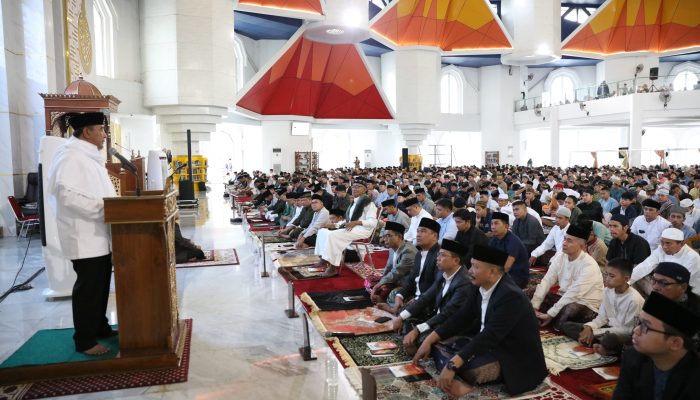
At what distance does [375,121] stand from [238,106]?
267 inches

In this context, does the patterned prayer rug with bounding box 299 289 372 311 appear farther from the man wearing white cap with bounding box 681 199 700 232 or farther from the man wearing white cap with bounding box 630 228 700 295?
the man wearing white cap with bounding box 681 199 700 232

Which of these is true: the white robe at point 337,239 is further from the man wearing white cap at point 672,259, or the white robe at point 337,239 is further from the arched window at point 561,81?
the arched window at point 561,81

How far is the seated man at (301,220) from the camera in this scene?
7.69 metres

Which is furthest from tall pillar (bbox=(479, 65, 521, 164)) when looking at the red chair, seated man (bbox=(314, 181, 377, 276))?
the red chair

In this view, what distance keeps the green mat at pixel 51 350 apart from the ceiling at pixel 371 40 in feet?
51.6

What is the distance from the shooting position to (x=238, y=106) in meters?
17.7

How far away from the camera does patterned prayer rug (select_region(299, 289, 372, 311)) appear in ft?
14.2

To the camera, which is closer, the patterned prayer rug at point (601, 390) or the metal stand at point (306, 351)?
the patterned prayer rug at point (601, 390)

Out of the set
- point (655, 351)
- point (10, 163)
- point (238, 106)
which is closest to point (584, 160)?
point (238, 106)

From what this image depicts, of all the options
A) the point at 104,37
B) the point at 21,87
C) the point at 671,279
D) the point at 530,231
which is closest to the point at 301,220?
the point at 530,231

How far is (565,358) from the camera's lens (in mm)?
3307

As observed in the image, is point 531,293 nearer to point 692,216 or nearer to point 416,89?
point 692,216

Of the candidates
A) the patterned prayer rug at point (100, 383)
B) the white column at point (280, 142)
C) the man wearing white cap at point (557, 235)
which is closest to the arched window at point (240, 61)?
the white column at point (280, 142)

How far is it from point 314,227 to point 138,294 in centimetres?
401
